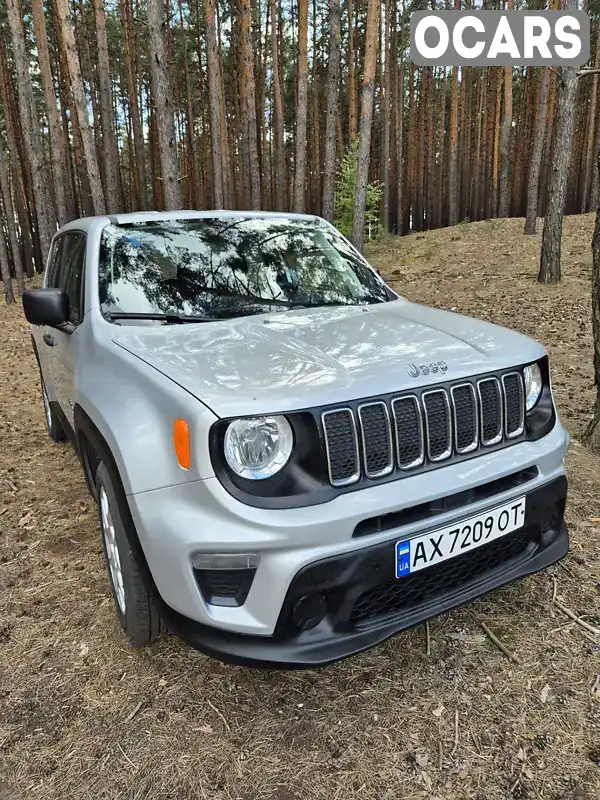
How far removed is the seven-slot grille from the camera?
1.95 meters

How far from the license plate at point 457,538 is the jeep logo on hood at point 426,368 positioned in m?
0.56

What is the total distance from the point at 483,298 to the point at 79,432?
9.66 m

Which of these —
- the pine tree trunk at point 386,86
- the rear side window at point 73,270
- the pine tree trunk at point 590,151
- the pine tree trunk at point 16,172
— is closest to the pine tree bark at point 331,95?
the pine tree trunk at point 386,86

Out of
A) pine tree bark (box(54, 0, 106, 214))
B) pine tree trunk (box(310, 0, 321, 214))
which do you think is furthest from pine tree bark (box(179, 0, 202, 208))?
pine tree bark (box(54, 0, 106, 214))

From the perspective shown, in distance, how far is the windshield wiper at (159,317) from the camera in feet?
9.19

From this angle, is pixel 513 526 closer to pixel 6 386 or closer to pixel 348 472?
pixel 348 472

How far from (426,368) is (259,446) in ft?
2.37

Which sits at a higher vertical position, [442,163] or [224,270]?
[442,163]

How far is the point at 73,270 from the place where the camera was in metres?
3.47

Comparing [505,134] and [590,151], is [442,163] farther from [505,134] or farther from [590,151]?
[505,134]

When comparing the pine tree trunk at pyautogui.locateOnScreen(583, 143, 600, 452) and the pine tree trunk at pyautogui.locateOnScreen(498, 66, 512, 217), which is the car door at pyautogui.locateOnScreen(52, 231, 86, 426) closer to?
the pine tree trunk at pyautogui.locateOnScreen(583, 143, 600, 452)

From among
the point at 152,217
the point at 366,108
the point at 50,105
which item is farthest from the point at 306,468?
the point at 50,105

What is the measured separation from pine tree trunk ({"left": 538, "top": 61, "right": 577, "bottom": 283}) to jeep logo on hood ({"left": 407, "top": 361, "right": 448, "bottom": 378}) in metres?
10.2

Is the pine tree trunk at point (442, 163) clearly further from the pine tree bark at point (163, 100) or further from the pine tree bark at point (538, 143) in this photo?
the pine tree bark at point (163, 100)
